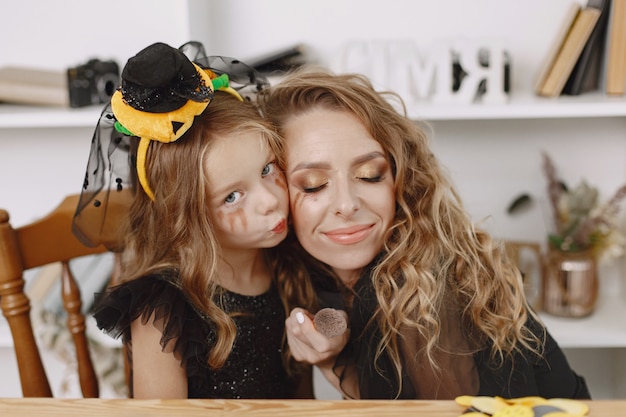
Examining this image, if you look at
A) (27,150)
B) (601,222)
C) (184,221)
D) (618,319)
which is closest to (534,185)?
(601,222)

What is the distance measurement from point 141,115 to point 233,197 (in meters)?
0.18

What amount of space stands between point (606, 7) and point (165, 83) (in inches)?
41.3

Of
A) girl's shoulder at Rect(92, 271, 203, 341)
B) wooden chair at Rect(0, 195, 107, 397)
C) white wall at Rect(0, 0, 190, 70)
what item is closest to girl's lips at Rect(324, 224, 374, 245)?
girl's shoulder at Rect(92, 271, 203, 341)

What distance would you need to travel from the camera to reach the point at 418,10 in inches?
71.1

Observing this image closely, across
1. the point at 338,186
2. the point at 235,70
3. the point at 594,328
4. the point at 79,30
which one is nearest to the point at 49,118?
the point at 79,30

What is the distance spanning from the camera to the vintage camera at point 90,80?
1.67m

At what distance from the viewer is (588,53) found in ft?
5.35

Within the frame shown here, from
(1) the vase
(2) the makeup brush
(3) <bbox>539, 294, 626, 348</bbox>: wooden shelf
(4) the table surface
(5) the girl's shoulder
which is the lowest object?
(3) <bbox>539, 294, 626, 348</bbox>: wooden shelf

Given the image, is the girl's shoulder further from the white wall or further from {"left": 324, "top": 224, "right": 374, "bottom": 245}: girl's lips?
the white wall

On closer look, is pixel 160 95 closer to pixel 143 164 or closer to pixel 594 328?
pixel 143 164

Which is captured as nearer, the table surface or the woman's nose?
the table surface

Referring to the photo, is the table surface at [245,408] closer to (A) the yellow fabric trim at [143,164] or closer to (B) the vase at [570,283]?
(A) the yellow fabric trim at [143,164]

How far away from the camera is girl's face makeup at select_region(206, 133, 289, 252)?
1.09 m

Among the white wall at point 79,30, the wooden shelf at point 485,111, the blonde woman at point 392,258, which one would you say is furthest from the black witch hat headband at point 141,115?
the white wall at point 79,30
